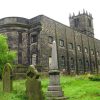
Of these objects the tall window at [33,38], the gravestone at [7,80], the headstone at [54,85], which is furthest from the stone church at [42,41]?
the gravestone at [7,80]

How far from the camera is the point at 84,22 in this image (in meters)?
58.6

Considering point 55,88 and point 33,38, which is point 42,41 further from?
point 55,88

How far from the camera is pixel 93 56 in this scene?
149 ft

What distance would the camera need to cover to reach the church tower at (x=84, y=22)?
5775 cm

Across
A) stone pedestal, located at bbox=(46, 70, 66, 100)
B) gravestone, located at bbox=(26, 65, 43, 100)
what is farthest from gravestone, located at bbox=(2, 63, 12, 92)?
gravestone, located at bbox=(26, 65, 43, 100)

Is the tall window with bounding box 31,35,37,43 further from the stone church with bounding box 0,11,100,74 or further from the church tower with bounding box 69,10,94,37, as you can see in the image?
the church tower with bounding box 69,10,94,37

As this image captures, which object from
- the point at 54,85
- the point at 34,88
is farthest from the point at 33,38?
the point at 34,88

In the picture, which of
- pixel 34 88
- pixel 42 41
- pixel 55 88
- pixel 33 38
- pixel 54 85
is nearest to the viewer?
pixel 34 88

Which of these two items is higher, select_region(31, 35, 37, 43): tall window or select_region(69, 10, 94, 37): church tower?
select_region(69, 10, 94, 37): church tower

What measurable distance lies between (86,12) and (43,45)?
34.2m

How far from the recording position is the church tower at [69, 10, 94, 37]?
57.8 metres

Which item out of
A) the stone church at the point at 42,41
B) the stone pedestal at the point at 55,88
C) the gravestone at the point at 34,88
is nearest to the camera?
the gravestone at the point at 34,88

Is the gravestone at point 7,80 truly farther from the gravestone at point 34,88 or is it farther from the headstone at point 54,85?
the gravestone at point 34,88

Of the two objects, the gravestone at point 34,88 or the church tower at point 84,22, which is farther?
the church tower at point 84,22
